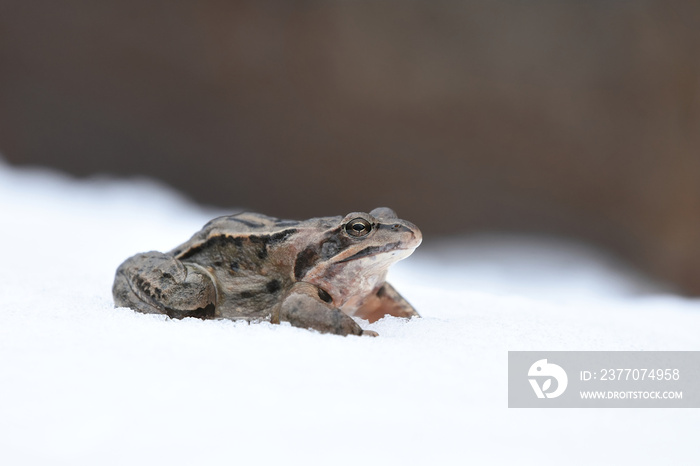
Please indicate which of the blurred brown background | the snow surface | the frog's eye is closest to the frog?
the frog's eye

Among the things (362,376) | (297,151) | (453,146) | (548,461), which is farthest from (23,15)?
(548,461)

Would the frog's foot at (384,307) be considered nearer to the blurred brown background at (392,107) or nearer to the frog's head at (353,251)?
the frog's head at (353,251)

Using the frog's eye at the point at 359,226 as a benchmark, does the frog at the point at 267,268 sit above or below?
below

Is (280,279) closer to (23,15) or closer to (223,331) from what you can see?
(223,331)

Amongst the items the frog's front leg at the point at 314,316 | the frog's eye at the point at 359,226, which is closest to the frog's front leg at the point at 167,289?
the frog's front leg at the point at 314,316

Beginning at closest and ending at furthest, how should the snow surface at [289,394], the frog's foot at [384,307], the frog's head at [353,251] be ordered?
1. the snow surface at [289,394]
2. the frog's head at [353,251]
3. the frog's foot at [384,307]

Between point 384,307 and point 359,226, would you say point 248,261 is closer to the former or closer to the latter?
point 359,226

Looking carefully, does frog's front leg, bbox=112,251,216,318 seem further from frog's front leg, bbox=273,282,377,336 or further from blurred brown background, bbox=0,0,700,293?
blurred brown background, bbox=0,0,700,293
